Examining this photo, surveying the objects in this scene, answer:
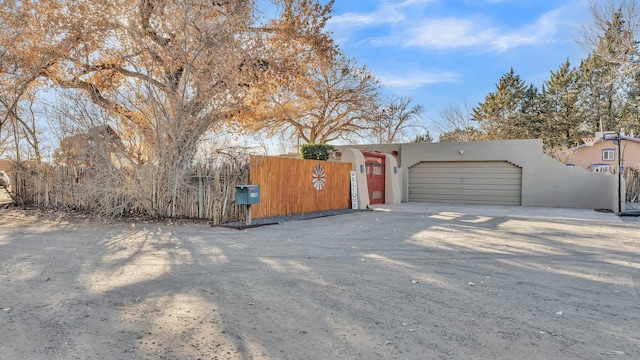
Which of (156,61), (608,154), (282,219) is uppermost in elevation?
(156,61)

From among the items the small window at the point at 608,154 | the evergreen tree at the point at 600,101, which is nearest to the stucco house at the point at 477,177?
the small window at the point at 608,154

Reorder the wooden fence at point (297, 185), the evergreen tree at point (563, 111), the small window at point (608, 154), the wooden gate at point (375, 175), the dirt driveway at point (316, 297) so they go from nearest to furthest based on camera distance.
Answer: the dirt driveway at point (316, 297) < the wooden fence at point (297, 185) < the wooden gate at point (375, 175) < the small window at point (608, 154) < the evergreen tree at point (563, 111)

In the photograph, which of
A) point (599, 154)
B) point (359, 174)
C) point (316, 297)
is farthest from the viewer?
point (599, 154)

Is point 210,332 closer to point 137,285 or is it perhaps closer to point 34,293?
point 137,285

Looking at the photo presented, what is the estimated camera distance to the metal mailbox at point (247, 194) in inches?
363

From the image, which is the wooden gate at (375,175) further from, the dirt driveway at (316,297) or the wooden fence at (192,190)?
the dirt driveway at (316,297)

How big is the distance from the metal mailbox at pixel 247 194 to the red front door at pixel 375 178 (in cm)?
742

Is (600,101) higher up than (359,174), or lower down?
higher up

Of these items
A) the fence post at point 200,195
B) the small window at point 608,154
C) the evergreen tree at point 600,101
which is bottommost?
the fence post at point 200,195

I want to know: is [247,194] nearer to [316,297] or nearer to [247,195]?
[247,195]

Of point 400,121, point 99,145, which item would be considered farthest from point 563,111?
point 99,145

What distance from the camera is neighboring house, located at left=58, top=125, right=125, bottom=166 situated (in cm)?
1005

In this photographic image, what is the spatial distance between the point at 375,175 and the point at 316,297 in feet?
43.0

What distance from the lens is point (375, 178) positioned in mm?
16766
